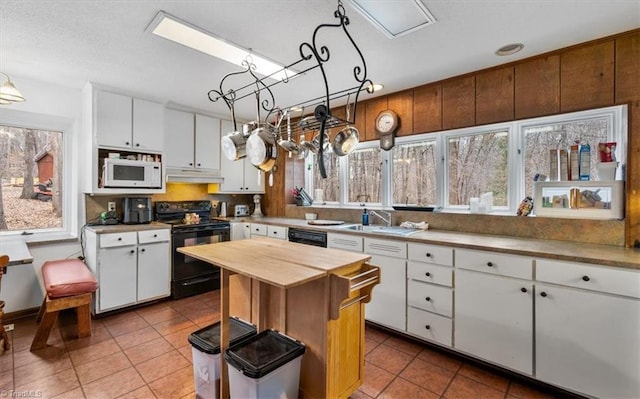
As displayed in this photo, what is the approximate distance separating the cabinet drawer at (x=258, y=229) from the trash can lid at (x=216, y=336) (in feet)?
5.90

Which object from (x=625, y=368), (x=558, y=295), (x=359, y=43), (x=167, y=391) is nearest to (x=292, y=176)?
(x=359, y=43)

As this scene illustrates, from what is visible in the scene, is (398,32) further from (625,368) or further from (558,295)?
(625,368)

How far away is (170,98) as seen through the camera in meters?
3.55

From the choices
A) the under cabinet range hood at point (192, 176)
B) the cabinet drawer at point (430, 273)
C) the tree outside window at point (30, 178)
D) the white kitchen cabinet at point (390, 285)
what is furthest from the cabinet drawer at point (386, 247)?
the tree outside window at point (30, 178)

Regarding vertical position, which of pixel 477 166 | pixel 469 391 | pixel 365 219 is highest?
pixel 477 166

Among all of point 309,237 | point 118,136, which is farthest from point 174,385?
point 118,136

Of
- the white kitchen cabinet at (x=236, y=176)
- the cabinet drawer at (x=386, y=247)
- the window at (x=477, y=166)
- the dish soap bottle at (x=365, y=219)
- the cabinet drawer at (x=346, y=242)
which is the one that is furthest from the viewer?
the white kitchen cabinet at (x=236, y=176)

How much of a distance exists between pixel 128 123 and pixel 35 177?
3.77ft

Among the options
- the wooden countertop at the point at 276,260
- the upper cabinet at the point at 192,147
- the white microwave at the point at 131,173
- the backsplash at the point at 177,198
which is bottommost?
the wooden countertop at the point at 276,260

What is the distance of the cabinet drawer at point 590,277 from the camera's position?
1.66 meters

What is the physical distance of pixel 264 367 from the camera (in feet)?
4.91

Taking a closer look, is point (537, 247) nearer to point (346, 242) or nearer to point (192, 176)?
point (346, 242)

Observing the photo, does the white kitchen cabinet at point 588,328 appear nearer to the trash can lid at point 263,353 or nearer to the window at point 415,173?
the window at point 415,173

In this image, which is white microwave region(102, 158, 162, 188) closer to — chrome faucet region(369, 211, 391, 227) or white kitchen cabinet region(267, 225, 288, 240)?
white kitchen cabinet region(267, 225, 288, 240)
